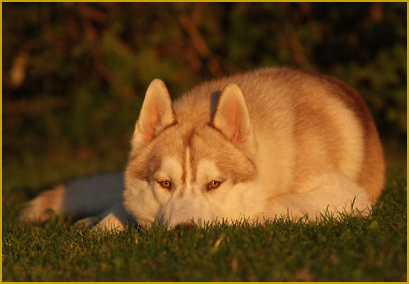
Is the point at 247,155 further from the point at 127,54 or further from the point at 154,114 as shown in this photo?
the point at 127,54

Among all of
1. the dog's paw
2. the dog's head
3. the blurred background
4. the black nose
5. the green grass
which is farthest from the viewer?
the blurred background

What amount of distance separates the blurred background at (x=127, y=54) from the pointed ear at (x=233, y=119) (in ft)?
29.5

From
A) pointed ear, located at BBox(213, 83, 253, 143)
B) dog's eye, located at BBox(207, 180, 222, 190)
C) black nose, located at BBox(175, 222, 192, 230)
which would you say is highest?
pointed ear, located at BBox(213, 83, 253, 143)

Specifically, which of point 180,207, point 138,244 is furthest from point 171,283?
point 180,207

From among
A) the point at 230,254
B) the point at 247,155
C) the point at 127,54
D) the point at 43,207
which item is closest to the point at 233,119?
the point at 247,155

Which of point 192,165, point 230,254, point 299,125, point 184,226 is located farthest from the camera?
point 299,125

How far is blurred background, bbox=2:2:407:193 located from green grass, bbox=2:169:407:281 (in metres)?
9.40

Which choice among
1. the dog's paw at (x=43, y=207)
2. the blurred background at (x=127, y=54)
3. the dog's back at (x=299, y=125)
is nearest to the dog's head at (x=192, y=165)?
the dog's back at (x=299, y=125)

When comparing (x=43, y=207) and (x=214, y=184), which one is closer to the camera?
(x=214, y=184)

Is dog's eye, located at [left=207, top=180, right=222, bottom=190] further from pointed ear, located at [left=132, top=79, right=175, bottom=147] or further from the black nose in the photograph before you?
pointed ear, located at [left=132, top=79, right=175, bottom=147]

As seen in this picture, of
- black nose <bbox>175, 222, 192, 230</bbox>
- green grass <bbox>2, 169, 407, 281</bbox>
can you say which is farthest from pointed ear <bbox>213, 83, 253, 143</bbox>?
black nose <bbox>175, 222, 192, 230</bbox>

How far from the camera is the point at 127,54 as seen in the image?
43.8 feet

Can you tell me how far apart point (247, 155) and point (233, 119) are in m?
0.31

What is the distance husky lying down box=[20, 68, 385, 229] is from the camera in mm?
4039
